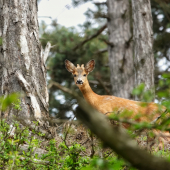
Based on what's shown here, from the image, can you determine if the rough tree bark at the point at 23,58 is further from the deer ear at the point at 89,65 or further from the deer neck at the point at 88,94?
the deer ear at the point at 89,65

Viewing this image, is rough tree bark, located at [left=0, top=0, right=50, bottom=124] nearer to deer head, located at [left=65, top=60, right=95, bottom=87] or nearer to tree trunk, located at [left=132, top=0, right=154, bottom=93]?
deer head, located at [left=65, top=60, right=95, bottom=87]

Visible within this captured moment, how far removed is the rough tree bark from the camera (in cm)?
541

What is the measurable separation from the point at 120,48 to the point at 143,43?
3966mm

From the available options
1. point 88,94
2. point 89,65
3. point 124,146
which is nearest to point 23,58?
point 88,94

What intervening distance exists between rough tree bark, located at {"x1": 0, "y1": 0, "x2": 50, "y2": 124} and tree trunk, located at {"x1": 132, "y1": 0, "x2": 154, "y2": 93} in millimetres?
3598

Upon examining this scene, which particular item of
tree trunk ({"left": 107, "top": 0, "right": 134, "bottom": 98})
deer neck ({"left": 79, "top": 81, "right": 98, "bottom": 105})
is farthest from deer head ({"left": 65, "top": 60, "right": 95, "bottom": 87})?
tree trunk ({"left": 107, "top": 0, "right": 134, "bottom": 98})

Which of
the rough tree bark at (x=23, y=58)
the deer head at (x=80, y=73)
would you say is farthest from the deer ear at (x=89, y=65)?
the rough tree bark at (x=23, y=58)

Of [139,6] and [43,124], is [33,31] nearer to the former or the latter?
[43,124]

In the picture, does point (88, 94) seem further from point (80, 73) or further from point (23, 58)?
→ point (23, 58)

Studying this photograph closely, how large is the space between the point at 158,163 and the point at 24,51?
453 cm

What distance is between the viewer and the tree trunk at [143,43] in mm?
8641

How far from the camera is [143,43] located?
8930mm

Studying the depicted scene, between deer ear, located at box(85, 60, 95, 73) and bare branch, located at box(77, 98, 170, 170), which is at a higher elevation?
deer ear, located at box(85, 60, 95, 73)

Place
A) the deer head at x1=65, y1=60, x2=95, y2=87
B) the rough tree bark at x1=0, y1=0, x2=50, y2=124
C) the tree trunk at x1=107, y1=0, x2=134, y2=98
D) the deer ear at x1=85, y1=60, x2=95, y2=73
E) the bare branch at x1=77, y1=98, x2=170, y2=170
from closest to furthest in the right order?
the bare branch at x1=77, y1=98, x2=170, y2=170, the rough tree bark at x1=0, y1=0, x2=50, y2=124, the deer head at x1=65, y1=60, x2=95, y2=87, the deer ear at x1=85, y1=60, x2=95, y2=73, the tree trunk at x1=107, y1=0, x2=134, y2=98
